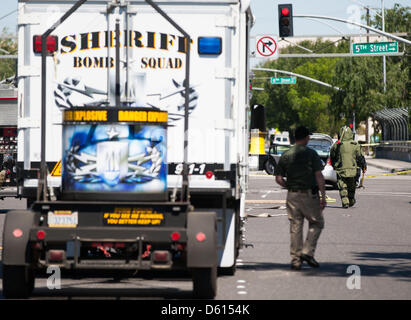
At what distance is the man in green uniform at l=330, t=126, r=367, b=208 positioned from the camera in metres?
23.3

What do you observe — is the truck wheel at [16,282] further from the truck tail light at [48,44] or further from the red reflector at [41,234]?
the truck tail light at [48,44]

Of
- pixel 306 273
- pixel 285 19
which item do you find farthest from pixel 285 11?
pixel 306 273

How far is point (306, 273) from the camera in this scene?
39.9 ft

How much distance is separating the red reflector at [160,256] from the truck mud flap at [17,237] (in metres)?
1.22

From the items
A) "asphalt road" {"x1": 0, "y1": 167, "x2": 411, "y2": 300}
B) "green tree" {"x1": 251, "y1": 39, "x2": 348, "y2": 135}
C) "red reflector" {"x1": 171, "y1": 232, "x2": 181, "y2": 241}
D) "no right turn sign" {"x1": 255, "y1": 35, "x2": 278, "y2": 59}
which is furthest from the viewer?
"green tree" {"x1": 251, "y1": 39, "x2": 348, "y2": 135}

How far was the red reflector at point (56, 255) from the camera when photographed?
30.6 ft

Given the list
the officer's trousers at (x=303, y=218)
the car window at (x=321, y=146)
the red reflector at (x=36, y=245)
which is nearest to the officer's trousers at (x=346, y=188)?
the car window at (x=321, y=146)

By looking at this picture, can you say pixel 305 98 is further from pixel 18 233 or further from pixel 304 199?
pixel 18 233

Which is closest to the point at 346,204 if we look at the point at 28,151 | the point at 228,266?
the point at 228,266

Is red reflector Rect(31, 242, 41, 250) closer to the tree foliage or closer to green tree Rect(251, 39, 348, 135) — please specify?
the tree foliage

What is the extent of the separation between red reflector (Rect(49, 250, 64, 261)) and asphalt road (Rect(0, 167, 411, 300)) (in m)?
0.75

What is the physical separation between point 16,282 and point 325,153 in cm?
2575

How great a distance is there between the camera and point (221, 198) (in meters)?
10.8

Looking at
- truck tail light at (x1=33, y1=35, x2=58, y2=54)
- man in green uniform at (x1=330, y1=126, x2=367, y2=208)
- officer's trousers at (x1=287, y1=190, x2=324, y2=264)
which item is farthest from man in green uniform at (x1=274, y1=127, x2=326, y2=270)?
man in green uniform at (x1=330, y1=126, x2=367, y2=208)
